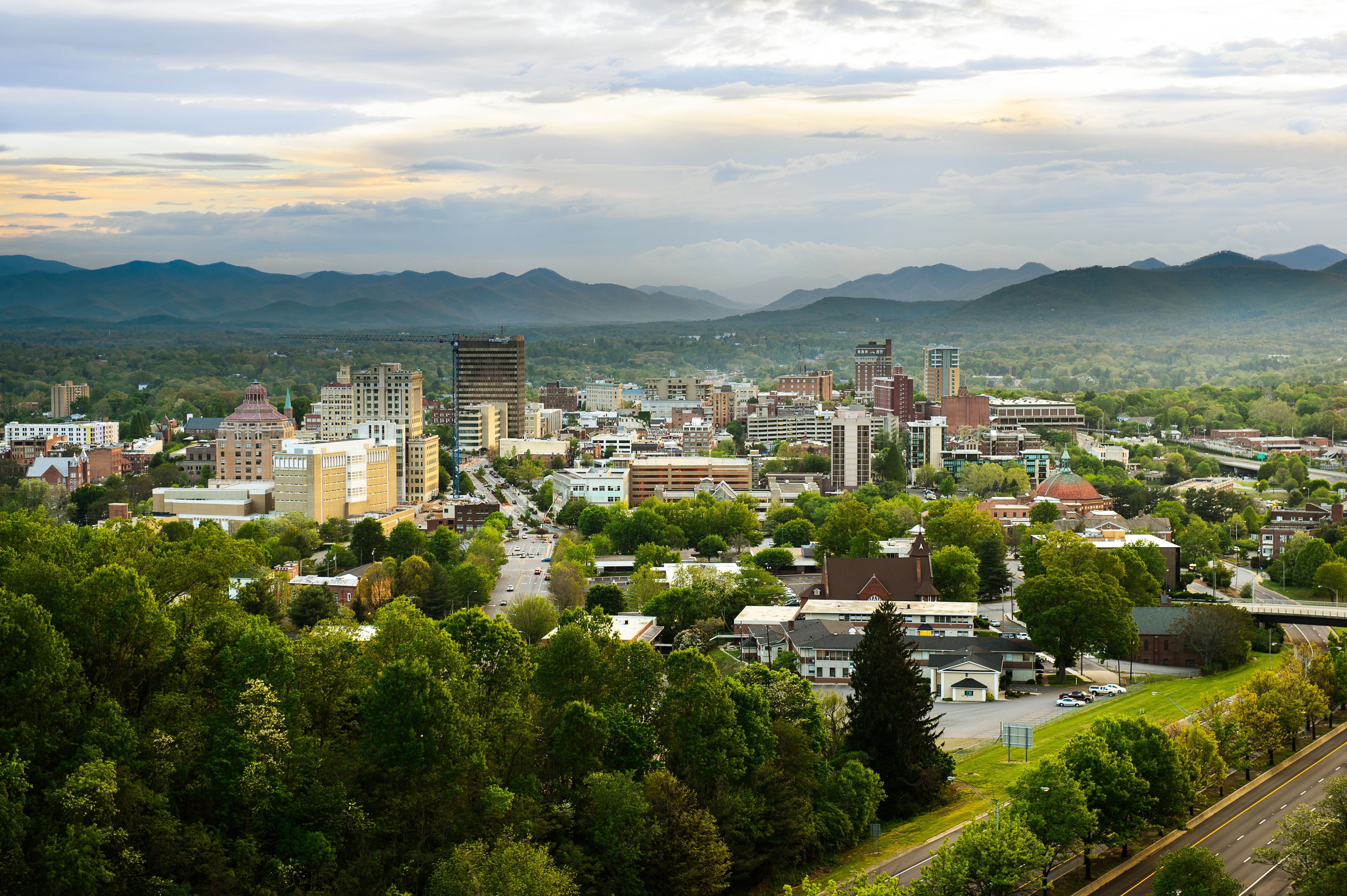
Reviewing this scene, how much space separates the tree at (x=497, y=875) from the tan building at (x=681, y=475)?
2571 inches

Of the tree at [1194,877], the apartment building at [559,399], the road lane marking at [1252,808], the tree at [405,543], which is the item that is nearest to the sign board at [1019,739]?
the road lane marking at [1252,808]

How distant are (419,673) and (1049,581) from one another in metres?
28.5

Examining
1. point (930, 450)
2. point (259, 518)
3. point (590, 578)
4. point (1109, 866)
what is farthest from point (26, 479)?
point (1109, 866)

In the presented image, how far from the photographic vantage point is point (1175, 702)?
1571 inches

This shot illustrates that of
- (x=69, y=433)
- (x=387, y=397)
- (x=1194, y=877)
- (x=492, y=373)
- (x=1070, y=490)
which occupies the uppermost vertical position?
(x=492, y=373)

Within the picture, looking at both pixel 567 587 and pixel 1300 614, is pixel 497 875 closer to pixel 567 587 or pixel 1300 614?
pixel 567 587

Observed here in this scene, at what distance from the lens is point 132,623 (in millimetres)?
23766

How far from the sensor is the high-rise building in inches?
5153

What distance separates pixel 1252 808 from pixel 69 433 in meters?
108

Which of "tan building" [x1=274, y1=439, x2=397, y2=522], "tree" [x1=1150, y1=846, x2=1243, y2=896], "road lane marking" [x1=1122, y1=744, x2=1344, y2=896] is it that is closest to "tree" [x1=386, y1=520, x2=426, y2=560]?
"tan building" [x1=274, y1=439, x2=397, y2=522]

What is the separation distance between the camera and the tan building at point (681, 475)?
89.2 metres

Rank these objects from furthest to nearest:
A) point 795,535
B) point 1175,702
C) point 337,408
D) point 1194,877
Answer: point 337,408, point 795,535, point 1175,702, point 1194,877

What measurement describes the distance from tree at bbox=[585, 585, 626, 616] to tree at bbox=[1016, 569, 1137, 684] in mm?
15965

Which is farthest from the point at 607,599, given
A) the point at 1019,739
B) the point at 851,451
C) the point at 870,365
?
the point at 870,365
